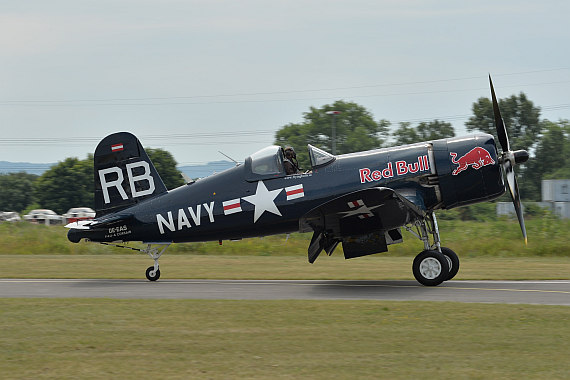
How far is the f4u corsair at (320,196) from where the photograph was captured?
12945 millimetres

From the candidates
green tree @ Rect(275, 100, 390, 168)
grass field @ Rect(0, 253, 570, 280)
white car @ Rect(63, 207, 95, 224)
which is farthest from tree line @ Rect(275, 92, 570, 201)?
grass field @ Rect(0, 253, 570, 280)

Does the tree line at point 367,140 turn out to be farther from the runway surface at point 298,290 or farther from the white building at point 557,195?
the runway surface at point 298,290

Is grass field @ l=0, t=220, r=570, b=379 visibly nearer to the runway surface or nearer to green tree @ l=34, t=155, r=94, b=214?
the runway surface

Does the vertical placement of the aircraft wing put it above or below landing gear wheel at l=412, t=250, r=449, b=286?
above

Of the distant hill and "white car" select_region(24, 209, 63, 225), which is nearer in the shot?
the distant hill

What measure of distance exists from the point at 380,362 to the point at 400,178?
256 inches

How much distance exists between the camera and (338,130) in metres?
74.8

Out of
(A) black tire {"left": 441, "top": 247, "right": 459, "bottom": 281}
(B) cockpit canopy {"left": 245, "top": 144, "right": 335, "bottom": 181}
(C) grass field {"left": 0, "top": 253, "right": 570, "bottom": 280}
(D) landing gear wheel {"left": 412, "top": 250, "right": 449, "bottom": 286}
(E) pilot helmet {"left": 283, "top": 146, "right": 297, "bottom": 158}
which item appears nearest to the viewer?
(D) landing gear wheel {"left": 412, "top": 250, "right": 449, "bottom": 286}

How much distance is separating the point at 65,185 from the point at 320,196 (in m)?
72.5

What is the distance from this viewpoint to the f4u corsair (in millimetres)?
12945

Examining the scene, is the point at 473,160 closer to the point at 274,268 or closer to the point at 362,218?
the point at 362,218

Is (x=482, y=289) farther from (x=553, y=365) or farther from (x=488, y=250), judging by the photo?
(x=488, y=250)

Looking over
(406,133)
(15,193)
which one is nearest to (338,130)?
(406,133)

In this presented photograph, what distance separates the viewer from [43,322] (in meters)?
9.54
